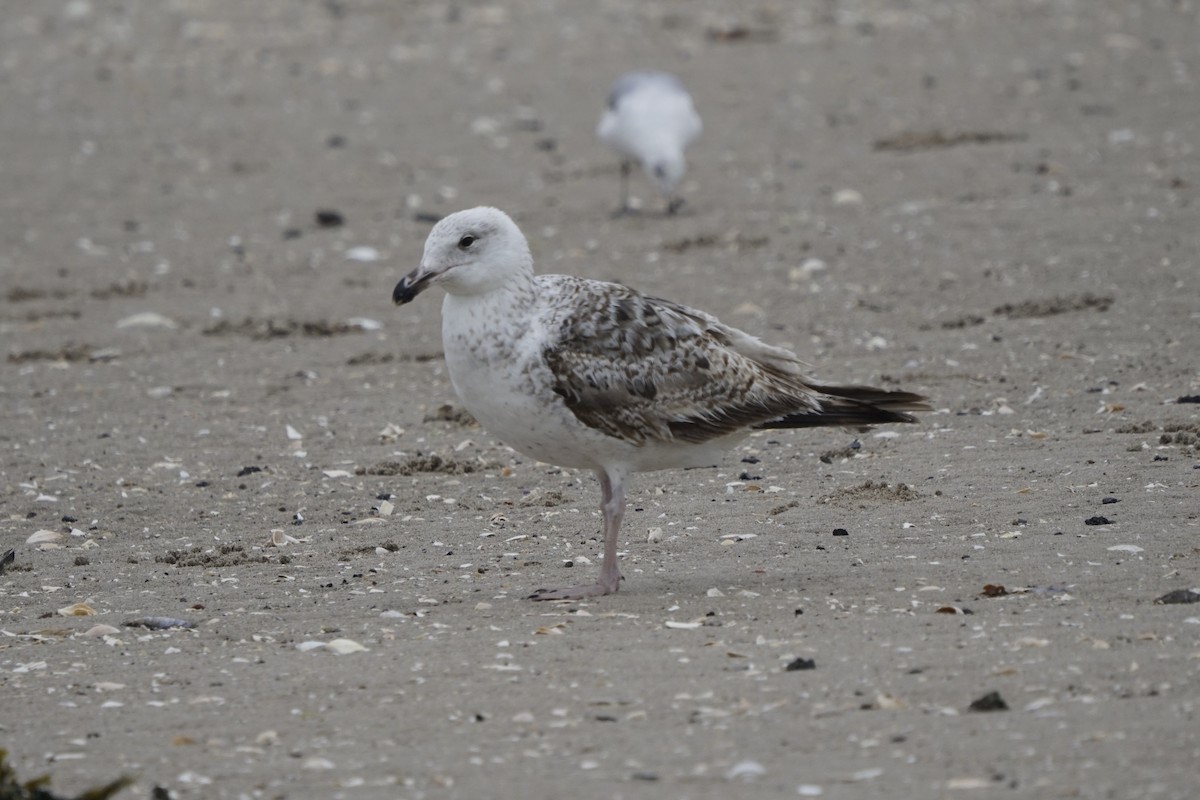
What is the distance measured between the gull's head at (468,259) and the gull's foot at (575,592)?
3.70 feet

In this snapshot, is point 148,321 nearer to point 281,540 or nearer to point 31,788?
point 281,540

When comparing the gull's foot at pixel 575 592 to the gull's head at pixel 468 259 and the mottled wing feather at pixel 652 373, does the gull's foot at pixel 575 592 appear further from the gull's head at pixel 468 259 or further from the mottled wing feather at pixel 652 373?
the gull's head at pixel 468 259

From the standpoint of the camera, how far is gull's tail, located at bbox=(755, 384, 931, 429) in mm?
6453

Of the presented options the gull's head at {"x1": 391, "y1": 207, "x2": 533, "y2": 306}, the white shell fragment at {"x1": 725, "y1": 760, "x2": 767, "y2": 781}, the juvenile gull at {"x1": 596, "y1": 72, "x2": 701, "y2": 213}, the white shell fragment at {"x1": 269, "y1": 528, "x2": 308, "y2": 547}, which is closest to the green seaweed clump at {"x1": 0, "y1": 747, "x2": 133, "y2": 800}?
the white shell fragment at {"x1": 725, "y1": 760, "x2": 767, "y2": 781}

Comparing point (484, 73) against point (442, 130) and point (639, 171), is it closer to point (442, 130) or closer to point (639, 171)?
point (442, 130)

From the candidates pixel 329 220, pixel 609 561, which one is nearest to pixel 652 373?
pixel 609 561

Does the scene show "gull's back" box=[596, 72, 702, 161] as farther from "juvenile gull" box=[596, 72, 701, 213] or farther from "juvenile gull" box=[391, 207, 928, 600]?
"juvenile gull" box=[391, 207, 928, 600]

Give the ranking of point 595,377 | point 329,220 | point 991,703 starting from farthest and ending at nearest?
point 329,220 → point 595,377 → point 991,703

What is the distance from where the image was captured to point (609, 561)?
6.24 m

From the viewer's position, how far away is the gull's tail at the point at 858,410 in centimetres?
645

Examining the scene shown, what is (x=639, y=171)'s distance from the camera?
52.6ft

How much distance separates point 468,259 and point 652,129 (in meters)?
8.36

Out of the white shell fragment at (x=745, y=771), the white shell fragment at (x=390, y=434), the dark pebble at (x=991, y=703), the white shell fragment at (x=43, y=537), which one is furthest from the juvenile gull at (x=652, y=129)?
the white shell fragment at (x=745, y=771)

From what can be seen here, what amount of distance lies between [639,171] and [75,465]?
8440 mm
